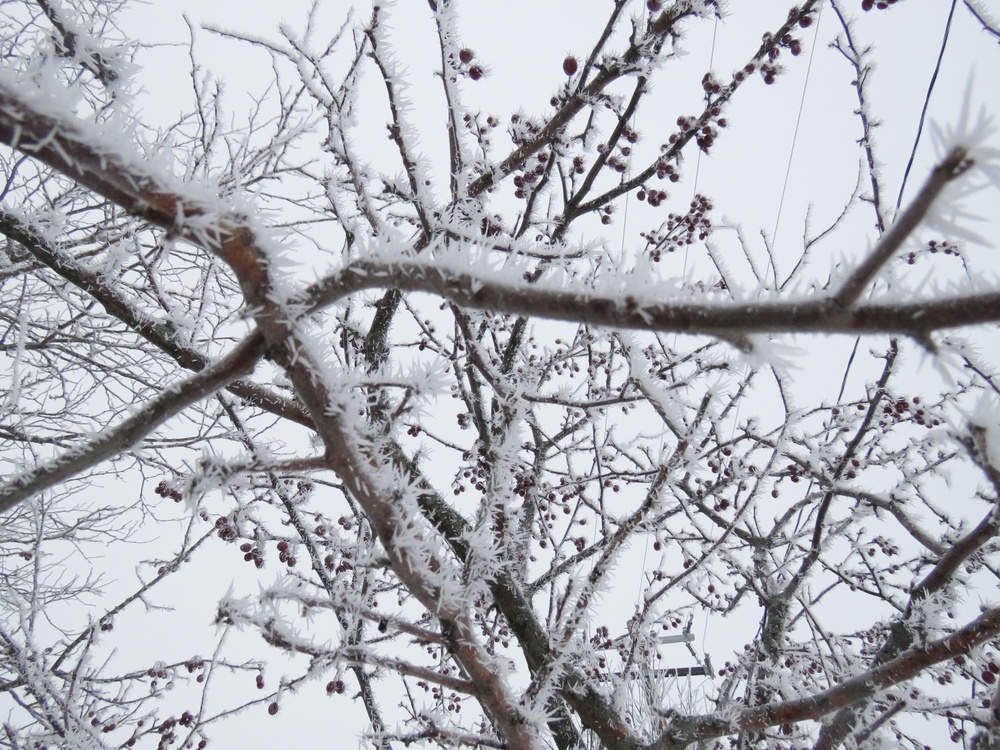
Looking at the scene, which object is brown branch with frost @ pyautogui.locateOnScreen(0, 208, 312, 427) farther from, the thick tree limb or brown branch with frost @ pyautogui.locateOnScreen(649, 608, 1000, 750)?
brown branch with frost @ pyautogui.locateOnScreen(649, 608, 1000, 750)

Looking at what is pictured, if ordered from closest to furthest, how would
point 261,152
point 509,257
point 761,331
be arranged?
point 761,331, point 509,257, point 261,152

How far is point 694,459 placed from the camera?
4.27 ft

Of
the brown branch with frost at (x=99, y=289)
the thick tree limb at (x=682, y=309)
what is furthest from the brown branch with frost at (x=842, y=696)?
the brown branch with frost at (x=99, y=289)

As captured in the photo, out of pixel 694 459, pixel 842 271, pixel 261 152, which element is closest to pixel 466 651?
pixel 694 459

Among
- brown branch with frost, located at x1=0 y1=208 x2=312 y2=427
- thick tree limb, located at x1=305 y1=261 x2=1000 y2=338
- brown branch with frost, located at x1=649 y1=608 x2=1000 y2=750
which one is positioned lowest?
brown branch with frost, located at x1=649 y1=608 x2=1000 y2=750

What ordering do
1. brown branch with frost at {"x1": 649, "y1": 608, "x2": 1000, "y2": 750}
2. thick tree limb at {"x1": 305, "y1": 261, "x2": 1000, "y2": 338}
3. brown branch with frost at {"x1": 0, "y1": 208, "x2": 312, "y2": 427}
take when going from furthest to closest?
brown branch with frost at {"x1": 0, "y1": 208, "x2": 312, "y2": 427} < brown branch with frost at {"x1": 649, "y1": 608, "x2": 1000, "y2": 750} < thick tree limb at {"x1": 305, "y1": 261, "x2": 1000, "y2": 338}

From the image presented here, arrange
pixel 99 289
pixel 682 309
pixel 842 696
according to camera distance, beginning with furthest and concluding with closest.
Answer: pixel 99 289, pixel 842 696, pixel 682 309

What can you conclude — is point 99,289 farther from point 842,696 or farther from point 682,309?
point 842,696

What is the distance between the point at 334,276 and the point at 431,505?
1371mm

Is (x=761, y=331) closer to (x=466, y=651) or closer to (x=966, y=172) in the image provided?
(x=966, y=172)

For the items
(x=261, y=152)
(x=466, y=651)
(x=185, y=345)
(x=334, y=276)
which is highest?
(x=261, y=152)

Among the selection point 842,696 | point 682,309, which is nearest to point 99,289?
point 682,309

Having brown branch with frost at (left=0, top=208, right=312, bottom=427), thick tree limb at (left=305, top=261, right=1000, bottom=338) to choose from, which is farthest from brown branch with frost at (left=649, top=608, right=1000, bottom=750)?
brown branch with frost at (left=0, top=208, right=312, bottom=427)

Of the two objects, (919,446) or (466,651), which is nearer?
(466,651)
